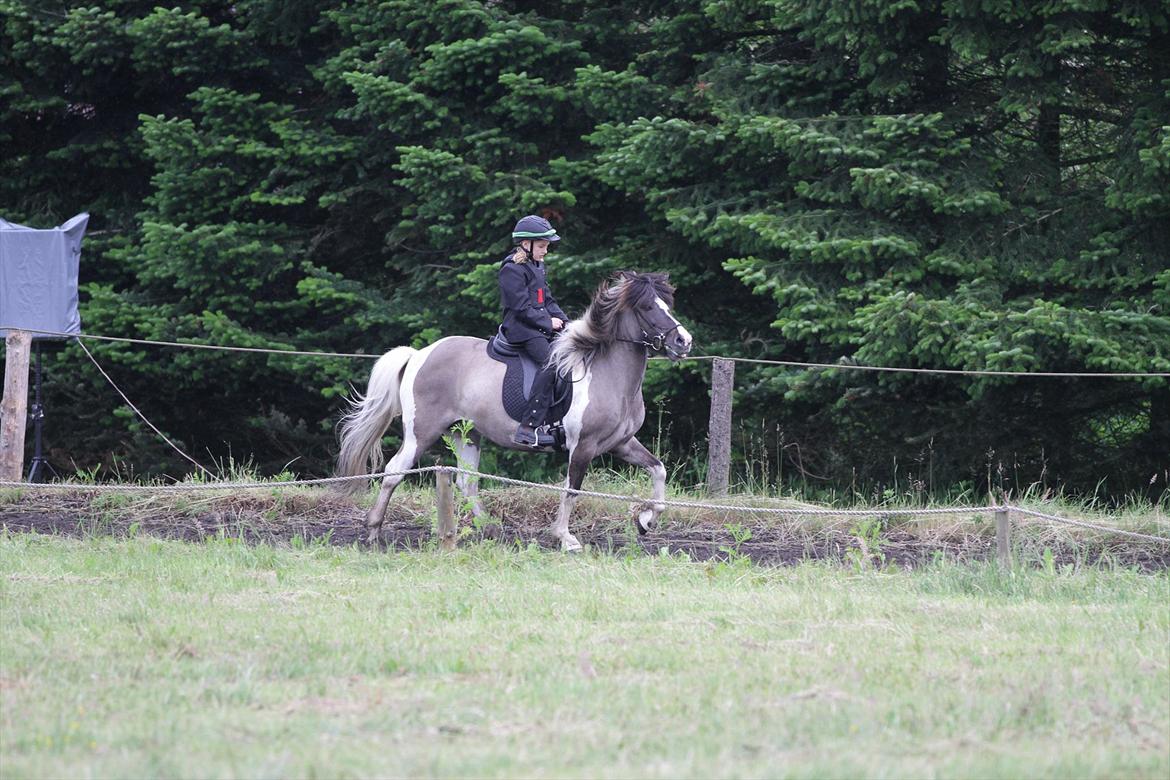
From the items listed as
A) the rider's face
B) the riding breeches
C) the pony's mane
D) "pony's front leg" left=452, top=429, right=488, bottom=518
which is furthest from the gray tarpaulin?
the pony's mane

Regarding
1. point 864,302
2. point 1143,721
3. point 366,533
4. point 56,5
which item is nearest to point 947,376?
point 864,302

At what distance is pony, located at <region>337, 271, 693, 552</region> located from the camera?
410 inches

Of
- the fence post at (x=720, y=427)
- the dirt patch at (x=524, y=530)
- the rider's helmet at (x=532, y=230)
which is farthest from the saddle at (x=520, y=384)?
the fence post at (x=720, y=427)

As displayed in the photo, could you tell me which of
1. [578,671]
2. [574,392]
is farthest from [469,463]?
[578,671]

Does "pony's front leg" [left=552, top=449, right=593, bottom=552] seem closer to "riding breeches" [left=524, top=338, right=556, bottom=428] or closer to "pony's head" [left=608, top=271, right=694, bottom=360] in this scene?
"riding breeches" [left=524, top=338, right=556, bottom=428]

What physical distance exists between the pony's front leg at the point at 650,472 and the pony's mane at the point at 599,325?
820mm

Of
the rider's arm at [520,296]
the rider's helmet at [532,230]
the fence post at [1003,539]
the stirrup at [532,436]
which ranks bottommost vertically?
the fence post at [1003,539]

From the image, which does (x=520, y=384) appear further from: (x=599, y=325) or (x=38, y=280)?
(x=38, y=280)

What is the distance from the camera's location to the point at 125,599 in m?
7.61

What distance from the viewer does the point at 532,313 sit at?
34.6 ft

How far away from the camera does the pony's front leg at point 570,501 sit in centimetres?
1026

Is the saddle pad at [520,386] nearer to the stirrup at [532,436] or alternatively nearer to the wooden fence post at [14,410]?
the stirrup at [532,436]

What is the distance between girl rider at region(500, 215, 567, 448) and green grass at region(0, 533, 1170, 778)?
1.84 m

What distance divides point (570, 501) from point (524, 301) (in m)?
1.62
